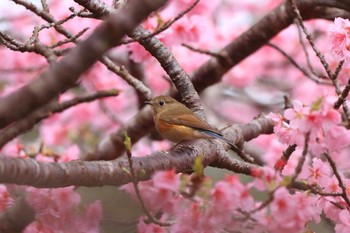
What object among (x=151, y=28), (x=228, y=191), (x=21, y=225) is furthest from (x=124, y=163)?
(x=151, y=28)

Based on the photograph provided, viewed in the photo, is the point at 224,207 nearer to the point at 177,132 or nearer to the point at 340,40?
the point at 340,40

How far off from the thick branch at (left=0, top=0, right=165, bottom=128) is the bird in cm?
157

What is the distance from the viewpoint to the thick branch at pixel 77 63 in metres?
1.68

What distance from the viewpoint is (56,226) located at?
2791mm

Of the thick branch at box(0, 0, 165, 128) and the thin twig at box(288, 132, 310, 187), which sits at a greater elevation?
the thick branch at box(0, 0, 165, 128)

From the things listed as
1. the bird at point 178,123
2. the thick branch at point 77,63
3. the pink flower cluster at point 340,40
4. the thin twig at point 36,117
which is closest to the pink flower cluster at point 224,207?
the thick branch at point 77,63

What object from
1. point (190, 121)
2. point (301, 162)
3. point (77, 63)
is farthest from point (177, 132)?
point (77, 63)

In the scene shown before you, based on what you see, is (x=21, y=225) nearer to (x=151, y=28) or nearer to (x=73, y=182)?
(x=73, y=182)

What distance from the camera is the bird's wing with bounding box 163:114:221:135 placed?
3.33 metres

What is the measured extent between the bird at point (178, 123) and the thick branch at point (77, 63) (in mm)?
1566

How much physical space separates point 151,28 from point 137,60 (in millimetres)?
341

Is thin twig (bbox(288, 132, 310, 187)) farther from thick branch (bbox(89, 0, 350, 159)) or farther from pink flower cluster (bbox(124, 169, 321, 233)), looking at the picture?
thick branch (bbox(89, 0, 350, 159))

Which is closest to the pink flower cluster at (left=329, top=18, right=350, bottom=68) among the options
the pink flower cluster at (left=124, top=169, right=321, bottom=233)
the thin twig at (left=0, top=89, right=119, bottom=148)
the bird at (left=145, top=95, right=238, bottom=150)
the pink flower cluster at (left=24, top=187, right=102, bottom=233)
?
the bird at (left=145, top=95, right=238, bottom=150)

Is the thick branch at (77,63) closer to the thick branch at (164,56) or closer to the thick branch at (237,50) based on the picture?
the thick branch at (164,56)
